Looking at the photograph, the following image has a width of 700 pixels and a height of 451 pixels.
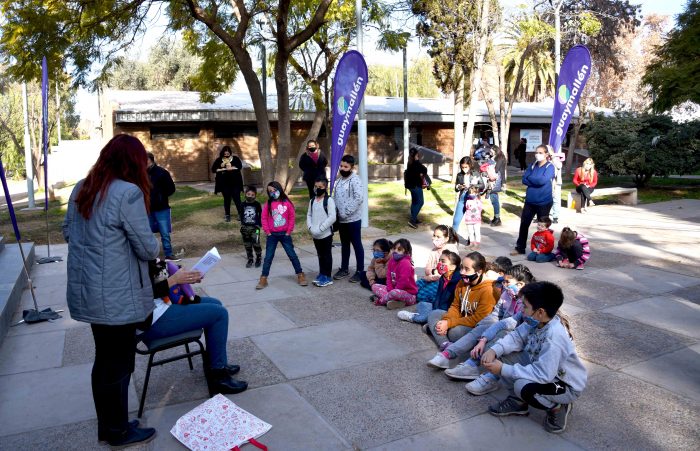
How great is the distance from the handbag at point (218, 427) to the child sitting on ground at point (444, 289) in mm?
2466

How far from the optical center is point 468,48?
19656mm

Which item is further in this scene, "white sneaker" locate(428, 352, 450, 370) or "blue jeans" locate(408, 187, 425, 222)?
"blue jeans" locate(408, 187, 425, 222)

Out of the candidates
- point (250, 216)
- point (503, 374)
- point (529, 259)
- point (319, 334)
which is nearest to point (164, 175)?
point (250, 216)

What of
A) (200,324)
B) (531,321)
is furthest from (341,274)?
(531,321)

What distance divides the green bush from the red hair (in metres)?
17.0

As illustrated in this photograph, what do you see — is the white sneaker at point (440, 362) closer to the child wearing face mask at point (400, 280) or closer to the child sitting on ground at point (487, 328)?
the child sitting on ground at point (487, 328)

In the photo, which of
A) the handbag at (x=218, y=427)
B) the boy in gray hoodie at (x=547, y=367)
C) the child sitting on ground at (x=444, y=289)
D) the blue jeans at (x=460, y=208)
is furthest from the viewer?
the blue jeans at (x=460, y=208)

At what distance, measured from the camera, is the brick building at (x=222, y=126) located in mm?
23375

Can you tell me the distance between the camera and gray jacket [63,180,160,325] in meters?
3.39

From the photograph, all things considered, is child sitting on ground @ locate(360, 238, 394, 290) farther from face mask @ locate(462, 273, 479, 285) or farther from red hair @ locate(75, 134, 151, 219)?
red hair @ locate(75, 134, 151, 219)

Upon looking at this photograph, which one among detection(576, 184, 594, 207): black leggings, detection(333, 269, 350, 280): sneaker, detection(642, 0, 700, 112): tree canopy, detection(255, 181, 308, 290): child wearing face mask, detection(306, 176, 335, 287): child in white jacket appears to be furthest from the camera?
detection(642, 0, 700, 112): tree canopy

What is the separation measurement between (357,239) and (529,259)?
294 centimetres

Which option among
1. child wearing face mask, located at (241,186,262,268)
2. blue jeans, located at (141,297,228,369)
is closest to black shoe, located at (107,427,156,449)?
blue jeans, located at (141,297,228,369)

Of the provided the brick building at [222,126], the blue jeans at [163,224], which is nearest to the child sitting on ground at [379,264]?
the blue jeans at [163,224]
